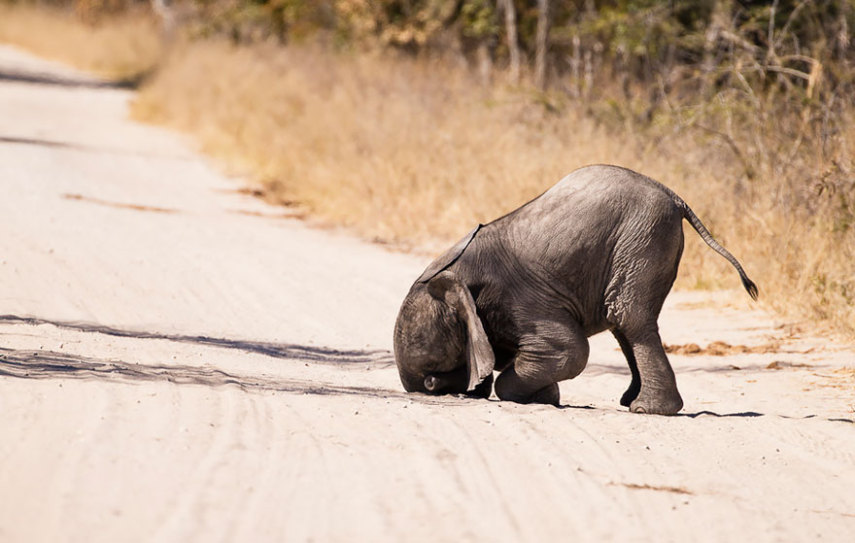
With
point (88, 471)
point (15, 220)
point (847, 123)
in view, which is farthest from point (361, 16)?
point (88, 471)

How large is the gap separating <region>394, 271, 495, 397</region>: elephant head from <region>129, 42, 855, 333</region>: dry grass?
346 centimetres

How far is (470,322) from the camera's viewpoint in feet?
16.9

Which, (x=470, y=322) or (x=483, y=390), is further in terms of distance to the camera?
(x=483, y=390)

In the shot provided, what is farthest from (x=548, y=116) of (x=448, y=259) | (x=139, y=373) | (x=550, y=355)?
(x=139, y=373)

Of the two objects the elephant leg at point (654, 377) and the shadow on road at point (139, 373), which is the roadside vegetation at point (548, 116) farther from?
the shadow on road at point (139, 373)

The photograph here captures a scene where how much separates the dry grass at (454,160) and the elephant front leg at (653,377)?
2805 millimetres

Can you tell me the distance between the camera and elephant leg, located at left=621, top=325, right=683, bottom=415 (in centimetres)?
528

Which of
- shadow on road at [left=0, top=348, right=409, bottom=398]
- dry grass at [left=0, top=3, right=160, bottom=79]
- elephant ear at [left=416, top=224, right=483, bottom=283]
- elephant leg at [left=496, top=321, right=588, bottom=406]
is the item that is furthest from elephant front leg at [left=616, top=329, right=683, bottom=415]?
dry grass at [left=0, top=3, right=160, bottom=79]

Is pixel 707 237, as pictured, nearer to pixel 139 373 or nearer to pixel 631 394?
pixel 631 394

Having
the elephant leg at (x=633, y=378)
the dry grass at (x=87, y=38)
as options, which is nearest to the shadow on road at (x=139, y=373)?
the elephant leg at (x=633, y=378)

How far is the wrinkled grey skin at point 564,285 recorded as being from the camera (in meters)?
5.18

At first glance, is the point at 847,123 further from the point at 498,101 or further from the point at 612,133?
the point at 498,101

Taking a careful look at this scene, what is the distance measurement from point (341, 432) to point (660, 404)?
1.68m

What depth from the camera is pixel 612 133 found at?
11.7 m
